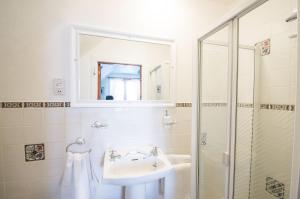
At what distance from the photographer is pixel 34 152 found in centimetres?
132

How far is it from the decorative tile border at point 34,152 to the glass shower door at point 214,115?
126cm

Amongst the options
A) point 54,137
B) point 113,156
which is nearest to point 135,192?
point 113,156

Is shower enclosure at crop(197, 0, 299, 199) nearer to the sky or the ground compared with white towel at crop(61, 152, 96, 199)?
nearer to the sky

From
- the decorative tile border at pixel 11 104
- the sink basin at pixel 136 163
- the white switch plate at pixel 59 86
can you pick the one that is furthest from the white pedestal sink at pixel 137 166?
the decorative tile border at pixel 11 104

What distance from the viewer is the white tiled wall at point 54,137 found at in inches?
50.3

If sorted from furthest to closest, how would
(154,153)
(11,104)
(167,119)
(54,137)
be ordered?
(167,119)
(154,153)
(54,137)
(11,104)

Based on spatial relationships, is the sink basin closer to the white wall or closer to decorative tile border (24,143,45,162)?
the white wall

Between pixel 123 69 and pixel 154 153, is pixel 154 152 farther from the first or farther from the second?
pixel 123 69

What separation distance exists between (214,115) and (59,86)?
4.06ft

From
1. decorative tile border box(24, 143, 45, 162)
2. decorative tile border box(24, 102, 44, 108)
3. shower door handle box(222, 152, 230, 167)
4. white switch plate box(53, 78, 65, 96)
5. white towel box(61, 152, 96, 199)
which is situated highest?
white switch plate box(53, 78, 65, 96)

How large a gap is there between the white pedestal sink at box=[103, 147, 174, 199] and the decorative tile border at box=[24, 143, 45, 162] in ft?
1.66

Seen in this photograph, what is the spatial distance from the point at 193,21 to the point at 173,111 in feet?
3.17

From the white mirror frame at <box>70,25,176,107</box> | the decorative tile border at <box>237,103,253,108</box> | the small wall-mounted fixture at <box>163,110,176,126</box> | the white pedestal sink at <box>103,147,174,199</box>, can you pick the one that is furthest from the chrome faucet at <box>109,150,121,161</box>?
the decorative tile border at <box>237,103,253,108</box>

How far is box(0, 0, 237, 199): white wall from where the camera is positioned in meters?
1.26
